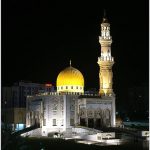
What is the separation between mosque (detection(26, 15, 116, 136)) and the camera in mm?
25656

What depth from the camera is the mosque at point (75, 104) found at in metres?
25.7

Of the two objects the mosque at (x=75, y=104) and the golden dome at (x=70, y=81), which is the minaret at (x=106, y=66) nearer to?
the mosque at (x=75, y=104)

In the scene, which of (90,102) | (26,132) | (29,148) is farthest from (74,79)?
(29,148)

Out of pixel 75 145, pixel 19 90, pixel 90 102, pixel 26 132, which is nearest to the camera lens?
pixel 75 145

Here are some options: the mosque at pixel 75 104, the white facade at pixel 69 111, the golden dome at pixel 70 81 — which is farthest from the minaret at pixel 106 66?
the golden dome at pixel 70 81

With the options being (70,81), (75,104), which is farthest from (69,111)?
(70,81)

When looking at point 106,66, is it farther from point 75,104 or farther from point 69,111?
point 69,111

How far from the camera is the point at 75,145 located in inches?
777

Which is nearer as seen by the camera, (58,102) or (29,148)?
(29,148)

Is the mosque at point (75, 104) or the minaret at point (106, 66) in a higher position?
the minaret at point (106, 66)

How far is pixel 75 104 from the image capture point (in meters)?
26.0

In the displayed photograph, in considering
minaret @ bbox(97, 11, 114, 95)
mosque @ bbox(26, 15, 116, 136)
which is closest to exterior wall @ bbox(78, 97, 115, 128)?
mosque @ bbox(26, 15, 116, 136)

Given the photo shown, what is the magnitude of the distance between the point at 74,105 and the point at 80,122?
1.35m

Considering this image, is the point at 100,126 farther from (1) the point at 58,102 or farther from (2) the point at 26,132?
(2) the point at 26,132
